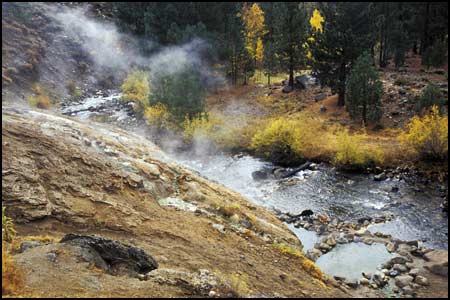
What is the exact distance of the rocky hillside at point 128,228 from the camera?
11000mm

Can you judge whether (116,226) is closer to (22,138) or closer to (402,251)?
(22,138)

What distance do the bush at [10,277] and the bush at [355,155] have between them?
1022 inches

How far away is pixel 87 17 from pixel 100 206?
219 ft

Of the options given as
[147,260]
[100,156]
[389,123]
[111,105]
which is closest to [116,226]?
[147,260]

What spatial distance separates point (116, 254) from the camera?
469 inches

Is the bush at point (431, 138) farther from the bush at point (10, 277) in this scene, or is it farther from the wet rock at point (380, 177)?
the bush at point (10, 277)

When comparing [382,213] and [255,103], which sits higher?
[255,103]

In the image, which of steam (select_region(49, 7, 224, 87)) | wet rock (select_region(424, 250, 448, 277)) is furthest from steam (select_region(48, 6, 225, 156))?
wet rock (select_region(424, 250, 448, 277))

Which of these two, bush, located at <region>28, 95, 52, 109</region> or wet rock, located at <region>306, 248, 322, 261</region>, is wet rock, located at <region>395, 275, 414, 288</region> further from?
bush, located at <region>28, 95, 52, 109</region>

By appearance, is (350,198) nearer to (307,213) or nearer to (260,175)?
(307,213)

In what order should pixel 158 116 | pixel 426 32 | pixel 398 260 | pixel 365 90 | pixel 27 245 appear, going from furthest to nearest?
1. pixel 426 32
2. pixel 158 116
3. pixel 365 90
4. pixel 398 260
5. pixel 27 245

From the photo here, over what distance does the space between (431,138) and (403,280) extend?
1457 cm

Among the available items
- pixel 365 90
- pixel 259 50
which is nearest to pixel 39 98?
pixel 259 50

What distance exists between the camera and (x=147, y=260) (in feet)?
40.2
